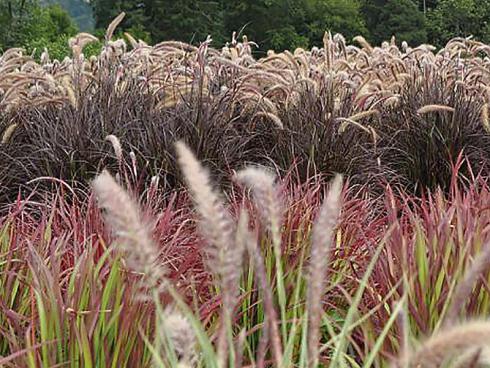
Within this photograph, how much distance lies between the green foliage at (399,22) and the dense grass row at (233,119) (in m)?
35.8

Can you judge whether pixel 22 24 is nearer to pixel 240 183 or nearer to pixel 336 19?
pixel 336 19

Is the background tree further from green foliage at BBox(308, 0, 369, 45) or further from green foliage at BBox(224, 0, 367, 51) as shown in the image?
green foliage at BBox(308, 0, 369, 45)

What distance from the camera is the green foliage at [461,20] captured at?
131ft

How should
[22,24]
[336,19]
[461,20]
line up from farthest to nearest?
[336,19]
[461,20]
[22,24]

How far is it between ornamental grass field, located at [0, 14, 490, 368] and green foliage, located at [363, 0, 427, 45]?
35126 millimetres

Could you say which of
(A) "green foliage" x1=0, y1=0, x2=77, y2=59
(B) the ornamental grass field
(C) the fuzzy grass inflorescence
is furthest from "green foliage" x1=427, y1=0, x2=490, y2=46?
(C) the fuzzy grass inflorescence

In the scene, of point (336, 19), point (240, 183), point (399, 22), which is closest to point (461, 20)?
point (399, 22)

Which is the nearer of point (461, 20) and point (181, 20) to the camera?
point (461, 20)

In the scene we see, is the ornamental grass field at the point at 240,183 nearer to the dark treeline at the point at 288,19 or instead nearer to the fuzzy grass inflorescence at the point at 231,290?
the fuzzy grass inflorescence at the point at 231,290

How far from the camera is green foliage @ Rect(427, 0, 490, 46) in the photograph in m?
39.9

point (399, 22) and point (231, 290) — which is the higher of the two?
point (231, 290)

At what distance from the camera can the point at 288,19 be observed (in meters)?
43.1

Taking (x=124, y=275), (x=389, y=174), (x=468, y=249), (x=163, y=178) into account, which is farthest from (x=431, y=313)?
(x=389, y=174)

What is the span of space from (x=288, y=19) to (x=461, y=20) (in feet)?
30.4
